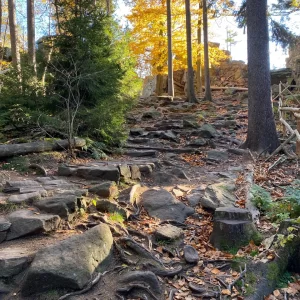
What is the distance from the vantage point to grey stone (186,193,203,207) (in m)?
5.62

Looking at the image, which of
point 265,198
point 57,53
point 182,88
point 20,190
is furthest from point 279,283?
point 182,88

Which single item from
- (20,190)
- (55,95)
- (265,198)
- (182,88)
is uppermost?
(182,88)

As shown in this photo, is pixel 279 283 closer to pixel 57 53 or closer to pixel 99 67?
pixel 99 67

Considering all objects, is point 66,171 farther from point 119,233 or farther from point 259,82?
point 259,82

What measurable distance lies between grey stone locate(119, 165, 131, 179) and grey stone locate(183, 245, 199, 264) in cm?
243

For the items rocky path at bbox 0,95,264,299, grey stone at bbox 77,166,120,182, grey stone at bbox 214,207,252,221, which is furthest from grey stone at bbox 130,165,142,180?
grey stone at bbox 214,207,252,221

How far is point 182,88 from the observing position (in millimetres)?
28250

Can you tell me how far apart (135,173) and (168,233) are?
2391mm

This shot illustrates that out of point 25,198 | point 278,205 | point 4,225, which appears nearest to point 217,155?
point 278,205

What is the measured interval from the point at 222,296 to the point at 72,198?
232 cm

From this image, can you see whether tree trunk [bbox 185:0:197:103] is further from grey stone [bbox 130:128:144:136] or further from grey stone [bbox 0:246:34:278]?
grey stone [bbox 0:246:34:278]

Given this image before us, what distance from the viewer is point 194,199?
5.73 metres

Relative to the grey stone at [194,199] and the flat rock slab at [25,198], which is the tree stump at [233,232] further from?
the flat rock slab at [25,198]

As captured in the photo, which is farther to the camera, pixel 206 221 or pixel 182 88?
pixel 182 88
